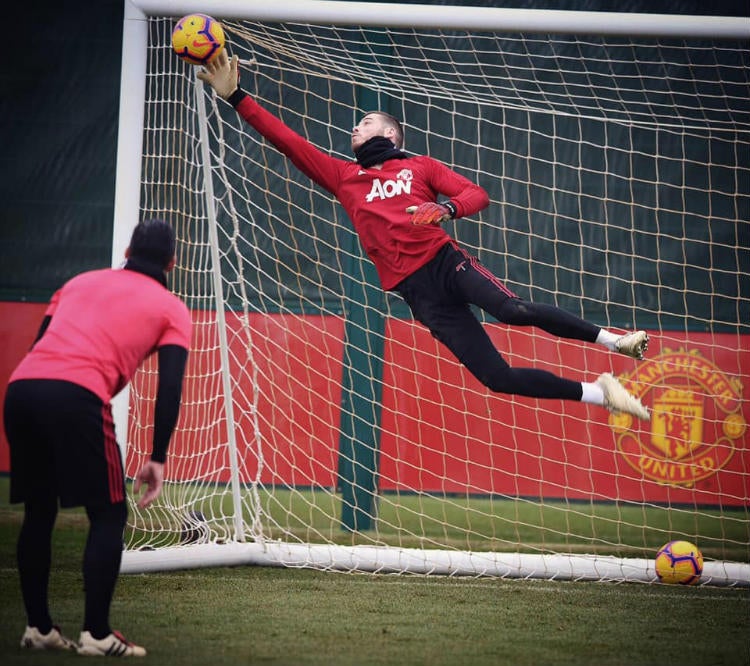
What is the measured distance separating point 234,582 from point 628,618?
6.14 ft

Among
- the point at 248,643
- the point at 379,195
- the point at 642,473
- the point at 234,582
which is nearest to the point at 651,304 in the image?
the point at 642,473

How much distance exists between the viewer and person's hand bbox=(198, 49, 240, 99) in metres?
4.79

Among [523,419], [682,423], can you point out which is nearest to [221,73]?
[523,419]

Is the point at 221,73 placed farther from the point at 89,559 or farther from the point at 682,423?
the point at 682,423

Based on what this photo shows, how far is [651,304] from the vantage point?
901 centimetres

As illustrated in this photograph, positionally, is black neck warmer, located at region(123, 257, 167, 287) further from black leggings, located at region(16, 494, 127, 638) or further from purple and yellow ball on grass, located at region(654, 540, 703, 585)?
purple and yellow ball on grass, located at region(654, 540, 703, 585)

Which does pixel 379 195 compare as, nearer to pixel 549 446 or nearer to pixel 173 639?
pixel 173 639

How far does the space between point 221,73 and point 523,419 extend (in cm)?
465

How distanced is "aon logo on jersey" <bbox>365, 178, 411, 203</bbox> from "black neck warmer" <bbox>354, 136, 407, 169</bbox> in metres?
0.13

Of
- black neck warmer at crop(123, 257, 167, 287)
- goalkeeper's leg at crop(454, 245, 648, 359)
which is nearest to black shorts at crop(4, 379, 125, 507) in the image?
black neck warmer at crop(123, 257, 167, 287)

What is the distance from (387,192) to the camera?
16.2 feet

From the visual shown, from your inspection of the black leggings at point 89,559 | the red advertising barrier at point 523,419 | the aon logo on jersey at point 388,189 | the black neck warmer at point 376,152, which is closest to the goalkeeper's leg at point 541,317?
the aon logo on jersey at point 388,189

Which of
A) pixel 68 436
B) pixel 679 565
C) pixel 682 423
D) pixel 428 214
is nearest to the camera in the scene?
pixel 68 436

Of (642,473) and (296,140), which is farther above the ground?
(296,140)
